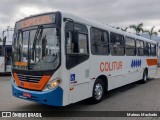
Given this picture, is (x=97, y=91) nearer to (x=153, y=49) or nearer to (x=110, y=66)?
(x=110, y=66)

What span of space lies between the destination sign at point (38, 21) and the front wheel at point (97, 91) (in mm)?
2934

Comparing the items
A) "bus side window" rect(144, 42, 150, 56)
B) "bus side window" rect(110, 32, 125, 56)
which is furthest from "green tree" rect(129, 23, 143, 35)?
"bus side window" rect(110, 32, 125, 56)

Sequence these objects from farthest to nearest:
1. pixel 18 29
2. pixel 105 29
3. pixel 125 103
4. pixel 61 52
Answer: pixel 105 29 → pixel 125 103 → pixel 18 29 → pixel 61 52

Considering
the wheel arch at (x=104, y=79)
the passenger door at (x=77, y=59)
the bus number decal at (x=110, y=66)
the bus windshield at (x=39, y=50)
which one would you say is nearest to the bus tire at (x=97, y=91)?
the wheel arch at (x=104, y=79)

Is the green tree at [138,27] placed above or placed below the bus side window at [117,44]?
above

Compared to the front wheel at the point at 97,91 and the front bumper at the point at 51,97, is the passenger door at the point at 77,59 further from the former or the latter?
the front wheel at the point at 97,91

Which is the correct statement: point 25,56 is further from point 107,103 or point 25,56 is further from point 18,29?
point 107,103

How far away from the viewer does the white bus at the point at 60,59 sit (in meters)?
6.46

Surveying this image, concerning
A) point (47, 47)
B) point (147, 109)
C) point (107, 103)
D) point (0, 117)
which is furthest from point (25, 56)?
point (147, 109)

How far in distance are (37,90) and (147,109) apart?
146 inches

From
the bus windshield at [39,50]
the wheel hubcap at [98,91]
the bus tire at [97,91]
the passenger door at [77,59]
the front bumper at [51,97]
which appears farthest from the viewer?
the wheel hubcap at [98,91]

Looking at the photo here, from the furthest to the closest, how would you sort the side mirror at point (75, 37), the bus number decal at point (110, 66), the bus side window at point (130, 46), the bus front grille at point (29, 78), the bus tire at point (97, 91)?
the bus side window at point (130, 46)
the bus number decal at point (110, 66)
the bus tire at point (97, 91)
the side mirror at point (75, 37)
the bus front grille at point (29, 78)

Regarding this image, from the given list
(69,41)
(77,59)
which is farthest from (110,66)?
(69,41)

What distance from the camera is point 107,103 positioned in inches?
338
